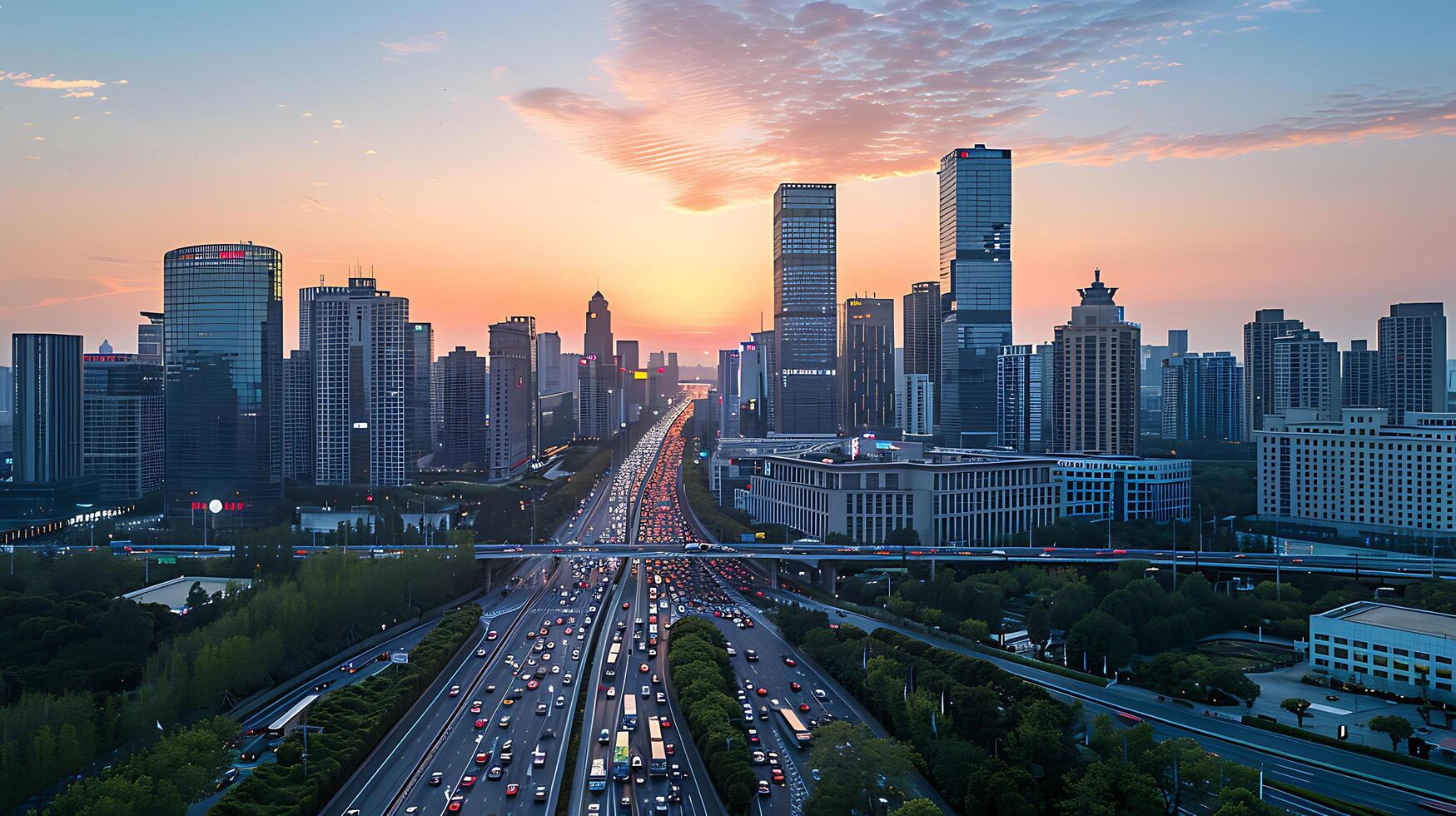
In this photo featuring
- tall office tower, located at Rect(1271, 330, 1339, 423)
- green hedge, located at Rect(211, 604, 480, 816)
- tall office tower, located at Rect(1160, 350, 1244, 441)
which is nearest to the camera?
green hedge, located at Rect(211, 604, 480, 816)

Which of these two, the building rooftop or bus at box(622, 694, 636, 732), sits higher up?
the building rooftop

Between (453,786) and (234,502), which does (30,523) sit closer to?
(234,502)

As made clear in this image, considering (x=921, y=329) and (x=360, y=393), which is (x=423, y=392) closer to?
(x=360, y=393)

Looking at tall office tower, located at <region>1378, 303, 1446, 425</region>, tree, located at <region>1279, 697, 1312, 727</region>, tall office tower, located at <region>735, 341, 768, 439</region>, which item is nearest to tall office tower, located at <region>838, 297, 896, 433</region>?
tall office tower, located at <region>735, 341, 768, 439</region>

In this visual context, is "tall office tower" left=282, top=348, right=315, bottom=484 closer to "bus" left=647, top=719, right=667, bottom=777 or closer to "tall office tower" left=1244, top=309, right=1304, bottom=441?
"bus" left=647, top=719, right=667, bottom=777

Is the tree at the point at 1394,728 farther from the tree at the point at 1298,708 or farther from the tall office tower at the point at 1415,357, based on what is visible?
the tall office tower at the point at 1415,357

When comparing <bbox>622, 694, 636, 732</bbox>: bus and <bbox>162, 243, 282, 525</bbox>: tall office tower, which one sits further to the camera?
<bbox>162, 243, 282, 525</bbox>: tall office tower

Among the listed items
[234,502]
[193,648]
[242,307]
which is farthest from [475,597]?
[242,307]
